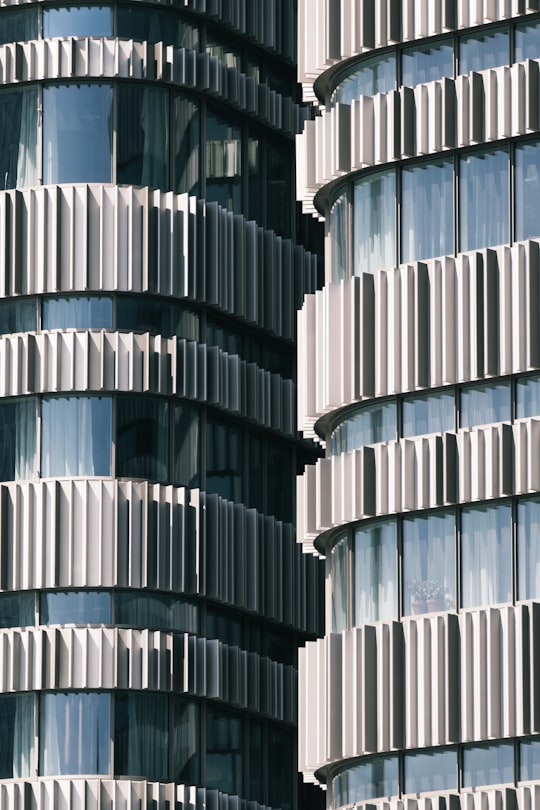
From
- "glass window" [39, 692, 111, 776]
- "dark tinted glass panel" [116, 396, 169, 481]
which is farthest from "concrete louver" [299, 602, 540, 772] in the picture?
"dark tinted glass panel" [116, 396, 169, 481]

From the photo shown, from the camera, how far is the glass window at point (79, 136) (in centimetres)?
6450

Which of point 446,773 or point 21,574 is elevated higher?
point 21,574

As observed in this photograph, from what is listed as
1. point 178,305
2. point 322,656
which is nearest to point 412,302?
point 322,656

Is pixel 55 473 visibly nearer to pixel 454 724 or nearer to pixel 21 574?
pixel 21 574

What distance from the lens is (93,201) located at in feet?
211

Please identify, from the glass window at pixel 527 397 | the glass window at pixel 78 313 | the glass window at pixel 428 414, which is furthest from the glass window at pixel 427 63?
the glass window at pixel 78 313

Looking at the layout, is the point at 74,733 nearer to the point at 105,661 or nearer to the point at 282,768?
the point at 105,661

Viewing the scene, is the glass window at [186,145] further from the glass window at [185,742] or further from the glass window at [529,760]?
the glass window at [529,760]

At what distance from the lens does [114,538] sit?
62.4 m

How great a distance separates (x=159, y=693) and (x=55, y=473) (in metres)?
4.87

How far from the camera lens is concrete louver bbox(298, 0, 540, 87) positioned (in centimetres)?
5578

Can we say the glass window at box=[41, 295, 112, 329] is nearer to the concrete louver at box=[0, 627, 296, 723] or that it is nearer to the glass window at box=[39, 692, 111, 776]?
the concrete louver at box=[0, 627, 296, 723]

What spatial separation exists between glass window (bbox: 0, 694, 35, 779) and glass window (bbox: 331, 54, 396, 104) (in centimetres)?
1340

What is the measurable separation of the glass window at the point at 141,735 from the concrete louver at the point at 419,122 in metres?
10.6
